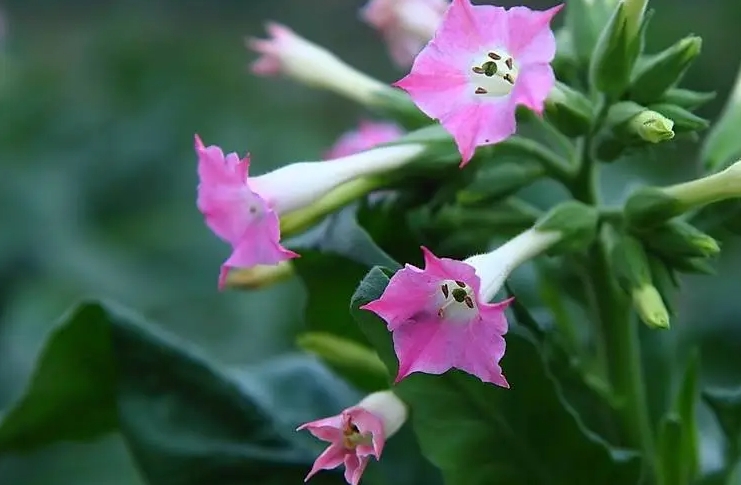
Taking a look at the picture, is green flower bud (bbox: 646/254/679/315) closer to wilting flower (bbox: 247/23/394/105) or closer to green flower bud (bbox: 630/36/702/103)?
green flower bud (bbox: 630/36/702/103)

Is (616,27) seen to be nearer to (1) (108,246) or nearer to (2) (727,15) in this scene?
(1) (108,246)

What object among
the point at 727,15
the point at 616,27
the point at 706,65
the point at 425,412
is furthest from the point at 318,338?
the point at 727,15

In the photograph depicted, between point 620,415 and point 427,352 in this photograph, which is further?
point 620,415

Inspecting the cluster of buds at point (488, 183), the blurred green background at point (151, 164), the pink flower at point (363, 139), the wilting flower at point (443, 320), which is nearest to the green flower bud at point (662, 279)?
the cluster of buds at point (488, 183)

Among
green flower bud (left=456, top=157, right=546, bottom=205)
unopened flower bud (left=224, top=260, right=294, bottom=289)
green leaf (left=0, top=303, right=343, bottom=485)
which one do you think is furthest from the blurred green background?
green flower bud (left=456, top=157, right=546, bottom=205)

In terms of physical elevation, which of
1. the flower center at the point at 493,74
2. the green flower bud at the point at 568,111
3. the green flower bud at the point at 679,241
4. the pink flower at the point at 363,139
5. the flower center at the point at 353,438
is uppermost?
the flower center at the point at 493,74

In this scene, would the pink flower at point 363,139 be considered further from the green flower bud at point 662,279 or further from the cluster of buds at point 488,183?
the green flower bud at point 662,279
